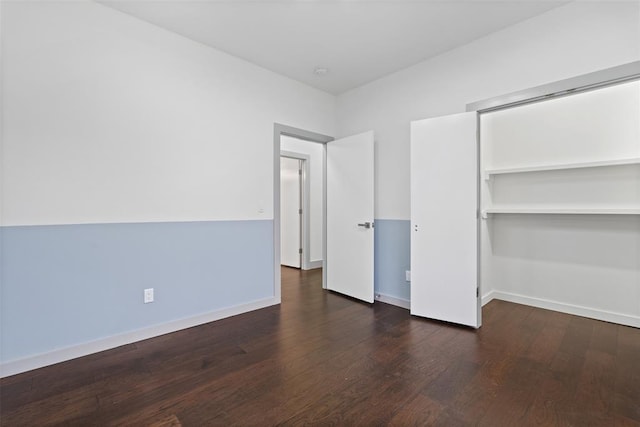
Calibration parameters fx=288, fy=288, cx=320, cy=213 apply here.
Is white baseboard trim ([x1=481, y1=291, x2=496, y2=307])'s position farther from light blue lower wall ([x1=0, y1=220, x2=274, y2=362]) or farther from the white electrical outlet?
the white electrical outlet

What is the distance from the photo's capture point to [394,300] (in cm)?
343

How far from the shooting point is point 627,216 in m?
2.82

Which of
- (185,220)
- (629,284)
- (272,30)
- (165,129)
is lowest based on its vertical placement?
(629,284)

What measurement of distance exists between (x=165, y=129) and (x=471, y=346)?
10.6 feet

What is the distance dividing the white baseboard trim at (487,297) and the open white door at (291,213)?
10.2ft

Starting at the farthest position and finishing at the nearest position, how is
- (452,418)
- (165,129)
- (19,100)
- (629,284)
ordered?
(629,284), (165,129), (19,100), (452,418)

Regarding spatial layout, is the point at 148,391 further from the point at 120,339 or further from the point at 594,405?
the point at 594,405

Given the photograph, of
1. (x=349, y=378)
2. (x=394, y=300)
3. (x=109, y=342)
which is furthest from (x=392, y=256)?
(x=109, y=342)

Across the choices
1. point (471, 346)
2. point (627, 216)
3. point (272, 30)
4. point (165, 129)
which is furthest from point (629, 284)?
point (165, 129)

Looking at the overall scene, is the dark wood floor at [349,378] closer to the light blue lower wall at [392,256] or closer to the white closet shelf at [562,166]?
the light blue lower wall at [392,256]

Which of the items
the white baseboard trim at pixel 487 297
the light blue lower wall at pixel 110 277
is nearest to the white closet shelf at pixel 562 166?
the white baseboard trim at pixel 487 297

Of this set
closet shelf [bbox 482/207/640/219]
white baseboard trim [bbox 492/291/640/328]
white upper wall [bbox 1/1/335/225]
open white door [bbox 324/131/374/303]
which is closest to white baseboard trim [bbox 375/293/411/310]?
open white door [bbox 324/131/374/303]

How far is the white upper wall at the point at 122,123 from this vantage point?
201 cm

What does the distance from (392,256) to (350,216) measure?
0.72 m
